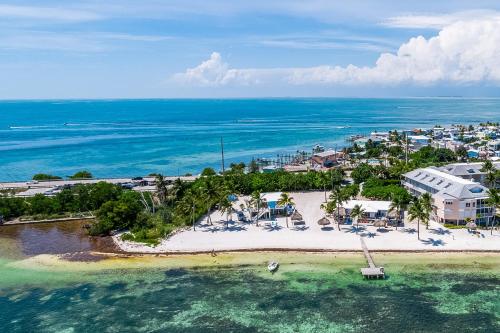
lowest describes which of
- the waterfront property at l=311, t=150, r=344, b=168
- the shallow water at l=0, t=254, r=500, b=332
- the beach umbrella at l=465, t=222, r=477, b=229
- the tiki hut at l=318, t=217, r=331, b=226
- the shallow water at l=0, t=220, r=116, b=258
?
the shallow water at l=0, t=254, r=500, b=332

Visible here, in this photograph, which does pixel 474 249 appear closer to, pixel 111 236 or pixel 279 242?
pixel 279 242

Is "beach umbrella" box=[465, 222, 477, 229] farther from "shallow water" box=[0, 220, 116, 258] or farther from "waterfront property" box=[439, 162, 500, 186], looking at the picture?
"shallow water" box=[0, 220, 116, 258]

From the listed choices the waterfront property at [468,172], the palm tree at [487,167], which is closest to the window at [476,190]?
the waterfront property at [468,172]

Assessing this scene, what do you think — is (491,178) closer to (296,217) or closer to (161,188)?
(296,217)

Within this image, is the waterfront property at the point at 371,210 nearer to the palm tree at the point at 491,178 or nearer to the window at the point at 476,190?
the window at the point at 476,190

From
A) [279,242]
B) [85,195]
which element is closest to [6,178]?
[85,195]

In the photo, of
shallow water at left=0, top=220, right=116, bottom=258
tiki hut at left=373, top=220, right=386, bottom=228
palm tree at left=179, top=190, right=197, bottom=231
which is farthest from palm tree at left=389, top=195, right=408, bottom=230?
shallow water at left=0, top=220, right=116, bottom=258

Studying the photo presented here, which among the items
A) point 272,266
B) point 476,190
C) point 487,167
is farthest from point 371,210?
point 487,167

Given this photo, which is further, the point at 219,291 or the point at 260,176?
the point at 260,176
